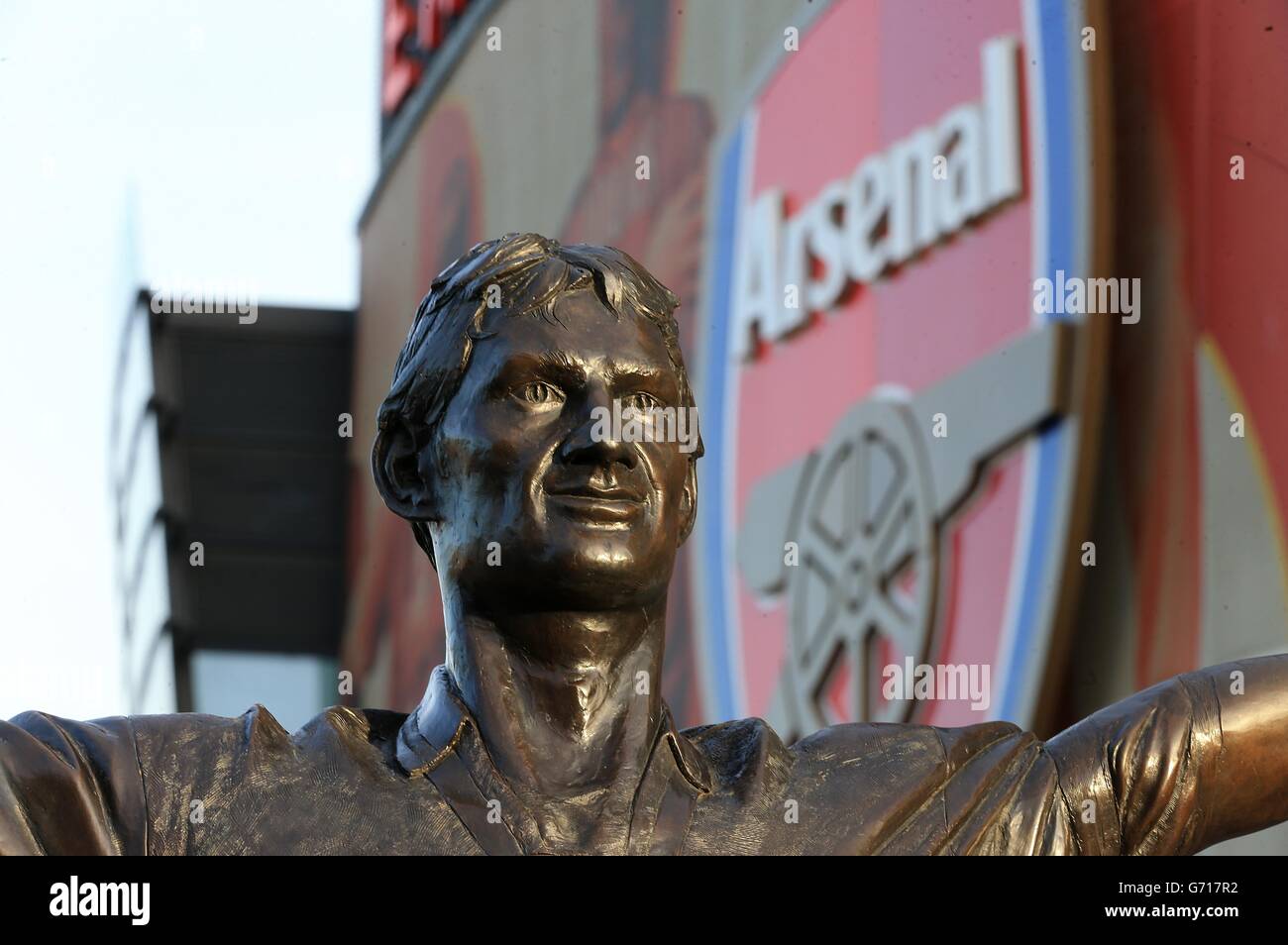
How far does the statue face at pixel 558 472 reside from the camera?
4.63 metres

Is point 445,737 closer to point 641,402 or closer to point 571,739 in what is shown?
point 571,739

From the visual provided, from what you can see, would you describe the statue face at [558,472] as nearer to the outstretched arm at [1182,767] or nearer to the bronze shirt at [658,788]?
the bronze shirt at [658,788]

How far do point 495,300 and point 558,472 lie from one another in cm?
36

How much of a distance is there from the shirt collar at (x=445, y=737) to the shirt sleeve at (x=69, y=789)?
46 cm

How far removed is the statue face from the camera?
463cm

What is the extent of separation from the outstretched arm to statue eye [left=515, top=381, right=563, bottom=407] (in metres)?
1.07

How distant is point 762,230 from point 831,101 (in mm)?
670

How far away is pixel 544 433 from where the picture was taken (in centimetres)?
469

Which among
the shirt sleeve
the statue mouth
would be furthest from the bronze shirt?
the statue mouth

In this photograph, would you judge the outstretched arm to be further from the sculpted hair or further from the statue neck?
the sculpted hair
